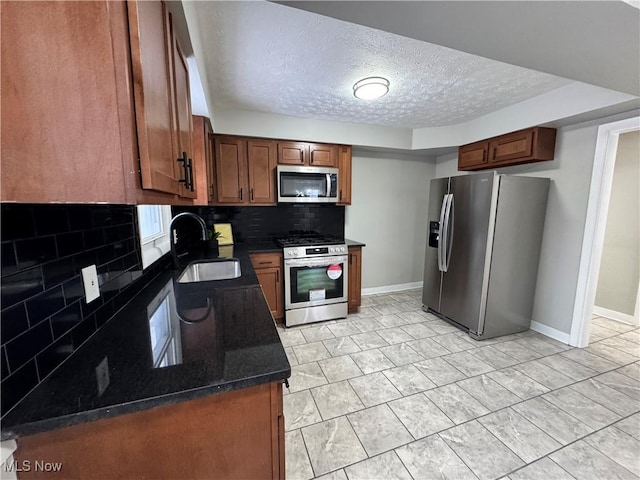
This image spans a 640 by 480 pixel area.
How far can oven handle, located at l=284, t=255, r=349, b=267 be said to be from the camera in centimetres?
284

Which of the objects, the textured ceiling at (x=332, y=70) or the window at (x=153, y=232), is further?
the window at (x=153, y=232)

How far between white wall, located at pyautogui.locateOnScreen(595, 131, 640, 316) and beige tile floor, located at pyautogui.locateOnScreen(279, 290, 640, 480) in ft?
1.73

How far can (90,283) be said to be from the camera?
952mm

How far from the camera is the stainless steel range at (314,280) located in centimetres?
286

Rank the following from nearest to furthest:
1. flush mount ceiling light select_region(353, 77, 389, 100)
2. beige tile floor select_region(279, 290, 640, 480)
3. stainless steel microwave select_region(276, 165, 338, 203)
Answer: beige tile floor select_region(279, 290, 640, 480) → flush mount ceiling light select_region(353, 77, 389, 100) → stainless steel microwave select_region(276, 165, 338, 203)

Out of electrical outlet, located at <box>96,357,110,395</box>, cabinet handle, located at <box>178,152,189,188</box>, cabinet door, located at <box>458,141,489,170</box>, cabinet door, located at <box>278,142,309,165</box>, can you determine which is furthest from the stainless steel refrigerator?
electrical outlet, located at <box>96,357,110,395</box>

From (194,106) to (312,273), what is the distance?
1939 millimetres

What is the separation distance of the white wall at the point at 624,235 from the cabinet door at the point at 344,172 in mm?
3158

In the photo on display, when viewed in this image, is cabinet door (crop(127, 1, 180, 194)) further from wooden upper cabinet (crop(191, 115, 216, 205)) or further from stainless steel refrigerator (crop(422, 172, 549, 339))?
stainless steel refrigerator (crop(422, 172, 549, 339))

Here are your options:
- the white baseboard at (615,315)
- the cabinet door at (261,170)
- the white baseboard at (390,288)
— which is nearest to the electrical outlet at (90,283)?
the cabinet door at (261,170)

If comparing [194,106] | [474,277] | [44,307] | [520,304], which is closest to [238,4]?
[194,106]

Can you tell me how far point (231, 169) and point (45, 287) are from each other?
232 centimetres

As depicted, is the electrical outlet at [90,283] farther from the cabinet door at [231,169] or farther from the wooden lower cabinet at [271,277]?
the cabinet door at [231,169]

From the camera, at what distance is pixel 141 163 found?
65 centimetres
